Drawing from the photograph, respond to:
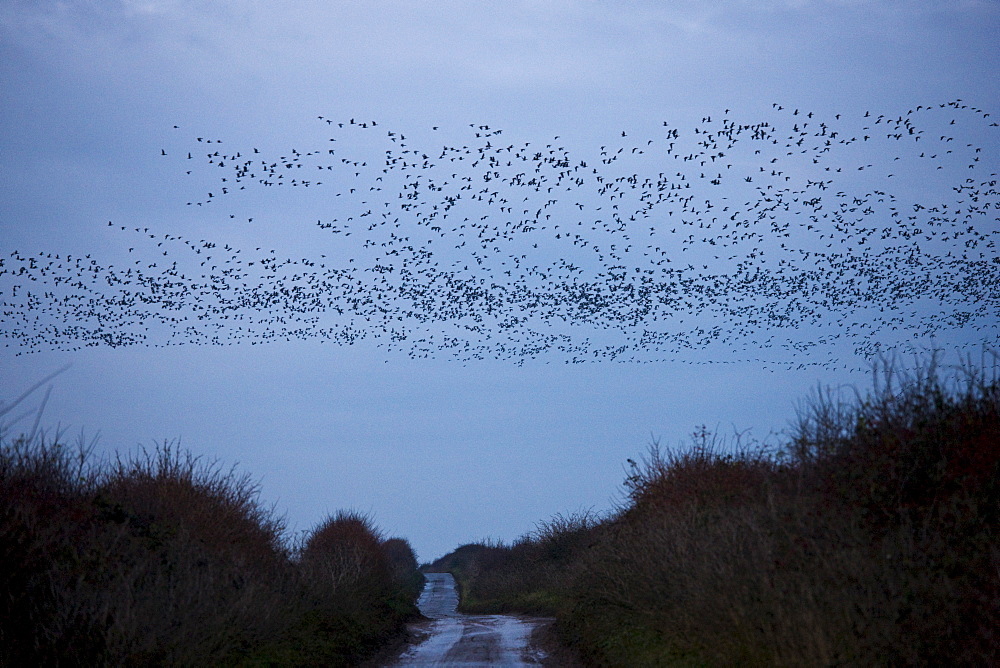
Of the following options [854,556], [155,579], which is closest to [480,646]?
[155,579]

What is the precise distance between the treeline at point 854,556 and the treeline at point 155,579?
6.07 meters

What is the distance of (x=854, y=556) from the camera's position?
298 inches

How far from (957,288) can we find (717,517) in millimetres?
10994

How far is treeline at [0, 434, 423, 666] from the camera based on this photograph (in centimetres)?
929

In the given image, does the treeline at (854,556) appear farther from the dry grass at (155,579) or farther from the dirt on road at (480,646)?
the dry grass at (155,579)

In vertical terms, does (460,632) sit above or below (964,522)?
below

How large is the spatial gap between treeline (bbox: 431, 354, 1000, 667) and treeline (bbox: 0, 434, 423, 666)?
6.07 m

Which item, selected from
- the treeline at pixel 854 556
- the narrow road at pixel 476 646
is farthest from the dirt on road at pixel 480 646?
the treeline at pixel 854 556

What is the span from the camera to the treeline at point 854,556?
674 cm

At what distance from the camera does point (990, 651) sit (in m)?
6.07

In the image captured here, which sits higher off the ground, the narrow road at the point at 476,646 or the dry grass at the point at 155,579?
the dry grass at the point at 155,579

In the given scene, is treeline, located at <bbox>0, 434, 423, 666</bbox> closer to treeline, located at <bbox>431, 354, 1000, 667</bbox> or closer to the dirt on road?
the dirt on road

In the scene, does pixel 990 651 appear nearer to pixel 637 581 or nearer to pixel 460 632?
pixel 637 581

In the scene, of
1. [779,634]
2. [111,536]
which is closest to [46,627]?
[111,536]
